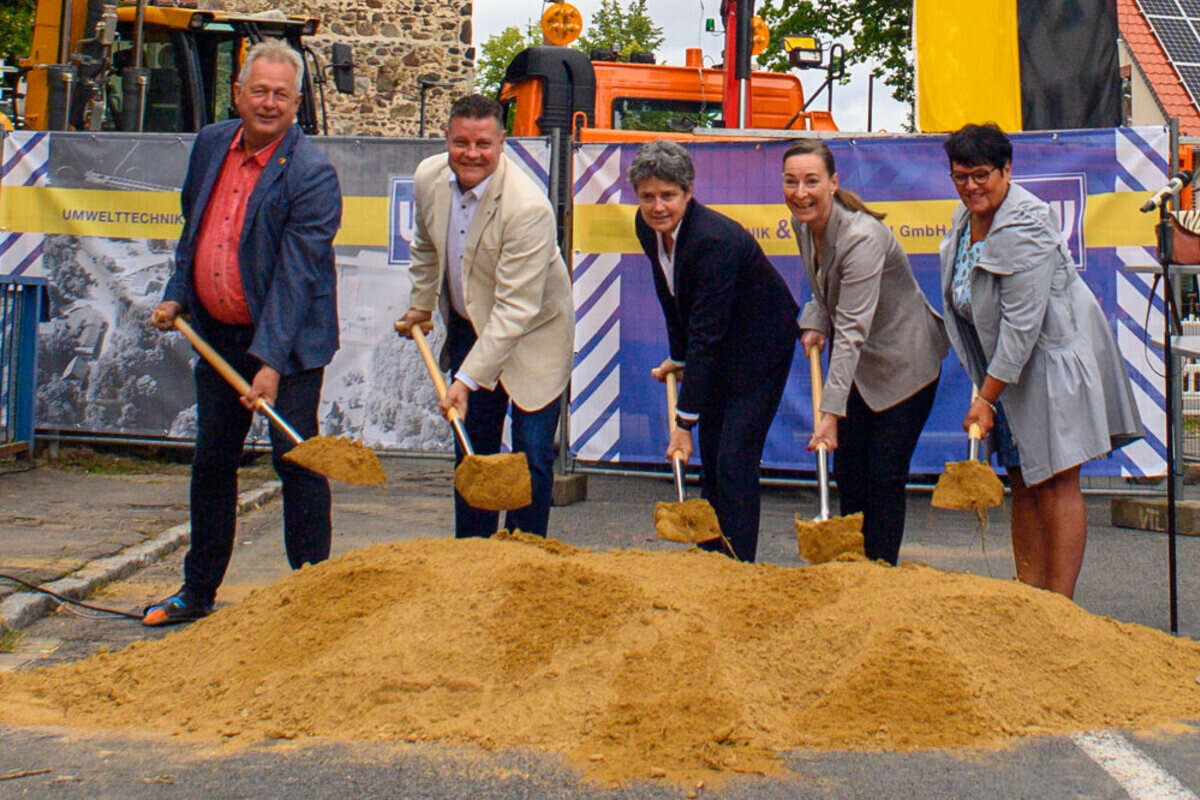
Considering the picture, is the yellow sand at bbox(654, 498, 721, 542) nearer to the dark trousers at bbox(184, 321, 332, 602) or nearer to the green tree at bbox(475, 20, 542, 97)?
the dark trousers at bbox(184, 321, 332, 602)

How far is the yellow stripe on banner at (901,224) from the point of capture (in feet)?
27.1

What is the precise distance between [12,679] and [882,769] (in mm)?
2606

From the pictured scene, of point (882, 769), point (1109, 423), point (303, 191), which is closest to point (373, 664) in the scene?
point (882, 769)

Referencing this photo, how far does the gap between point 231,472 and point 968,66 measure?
7006 mm

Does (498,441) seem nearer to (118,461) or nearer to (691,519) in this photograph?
(691,519)

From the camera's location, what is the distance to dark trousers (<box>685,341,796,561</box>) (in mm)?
5625

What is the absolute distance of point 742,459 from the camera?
562 cm

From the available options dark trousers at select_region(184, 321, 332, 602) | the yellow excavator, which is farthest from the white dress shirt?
the yellow excavator

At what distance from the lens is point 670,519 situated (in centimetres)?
521

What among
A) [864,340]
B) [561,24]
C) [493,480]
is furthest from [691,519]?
[561,24]

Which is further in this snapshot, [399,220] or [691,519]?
[399,220]

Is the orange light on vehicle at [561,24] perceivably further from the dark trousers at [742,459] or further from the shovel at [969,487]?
the shovel at [969,487]

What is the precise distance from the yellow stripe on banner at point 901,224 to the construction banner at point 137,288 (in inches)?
49.6

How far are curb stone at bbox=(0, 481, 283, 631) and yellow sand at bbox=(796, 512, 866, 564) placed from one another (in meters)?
2.85
